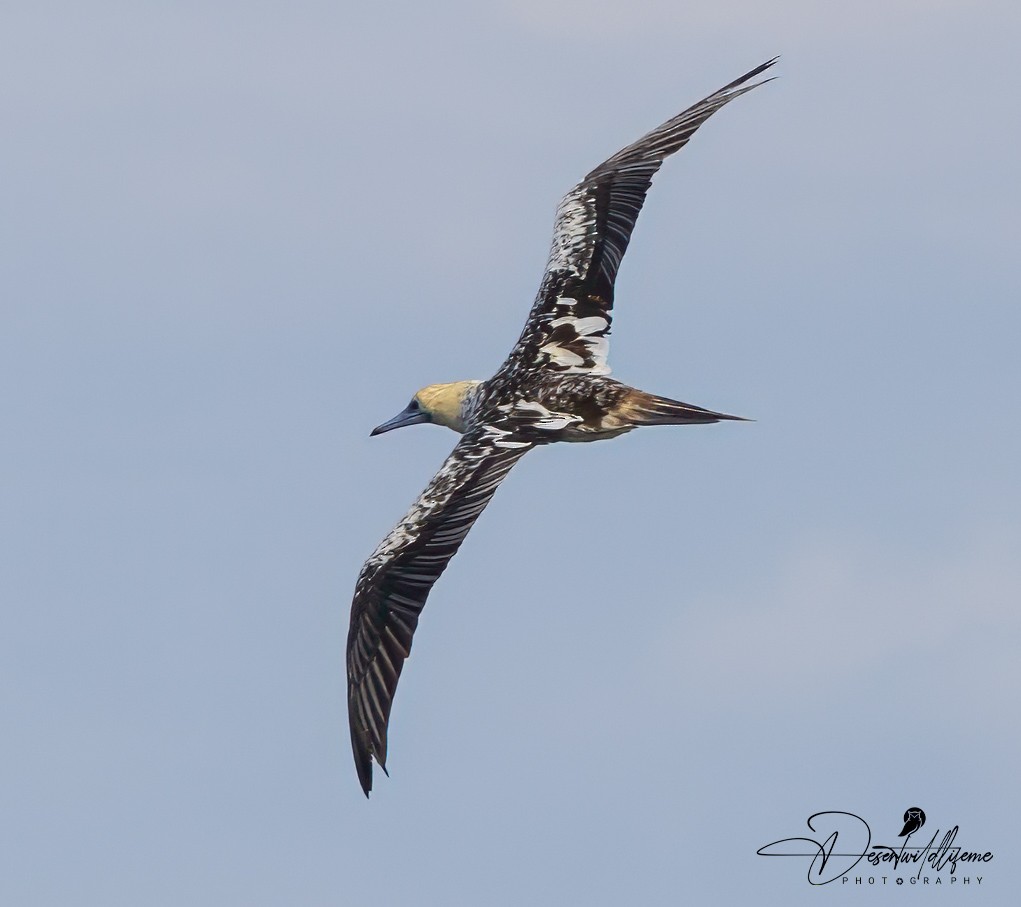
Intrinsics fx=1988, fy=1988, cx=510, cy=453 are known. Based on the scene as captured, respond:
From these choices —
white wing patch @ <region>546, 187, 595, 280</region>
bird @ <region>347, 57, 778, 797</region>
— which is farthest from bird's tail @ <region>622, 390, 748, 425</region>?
white wing patch @ <region>546, 187, 595, 280</region>

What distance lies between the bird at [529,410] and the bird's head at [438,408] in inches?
0.8

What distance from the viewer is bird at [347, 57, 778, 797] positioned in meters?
19.7

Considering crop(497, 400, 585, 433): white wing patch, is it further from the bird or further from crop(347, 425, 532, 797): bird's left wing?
crop(347, 425, 532, 797): bird's left wing

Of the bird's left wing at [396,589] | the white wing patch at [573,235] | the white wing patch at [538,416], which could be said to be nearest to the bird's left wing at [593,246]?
the white wing patch at [573,235]

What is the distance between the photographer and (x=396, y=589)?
19.8 meters

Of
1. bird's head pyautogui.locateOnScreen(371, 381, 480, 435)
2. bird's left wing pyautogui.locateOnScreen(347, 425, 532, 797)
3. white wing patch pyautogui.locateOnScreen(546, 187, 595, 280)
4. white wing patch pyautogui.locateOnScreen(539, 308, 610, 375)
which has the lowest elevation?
bird's left wing pyautogui.locateOnScreen(347, 425, 532, 797)

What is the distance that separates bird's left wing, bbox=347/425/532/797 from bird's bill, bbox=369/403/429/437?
4.36 m

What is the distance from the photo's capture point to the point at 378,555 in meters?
20.1

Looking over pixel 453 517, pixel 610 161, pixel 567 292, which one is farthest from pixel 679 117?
pixel 453 517

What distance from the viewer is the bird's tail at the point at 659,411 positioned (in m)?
21.0

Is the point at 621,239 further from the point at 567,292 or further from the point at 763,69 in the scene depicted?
the point at 763,69

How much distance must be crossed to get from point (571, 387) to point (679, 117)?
3962 mm

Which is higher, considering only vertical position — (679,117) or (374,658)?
(679,117)

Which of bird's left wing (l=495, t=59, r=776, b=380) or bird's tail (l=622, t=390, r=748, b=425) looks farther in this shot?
bird's left wing (l=495, t=59, r=776, b=380)
